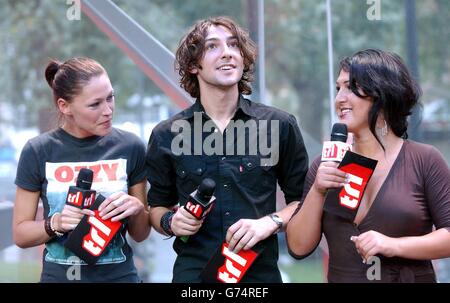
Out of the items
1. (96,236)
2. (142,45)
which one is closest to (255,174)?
(96,236)

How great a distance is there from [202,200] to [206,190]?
48 millimetres

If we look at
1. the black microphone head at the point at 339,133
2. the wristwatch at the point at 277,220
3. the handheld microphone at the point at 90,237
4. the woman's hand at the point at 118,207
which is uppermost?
the black microphone head at the point at 339,133

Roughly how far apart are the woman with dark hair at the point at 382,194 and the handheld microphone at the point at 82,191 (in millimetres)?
657

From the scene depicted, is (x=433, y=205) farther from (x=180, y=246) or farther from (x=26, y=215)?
(x=26, y=215)

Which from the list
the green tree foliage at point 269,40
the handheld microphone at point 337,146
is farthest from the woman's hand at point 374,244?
the green tree foliage at point 269,40

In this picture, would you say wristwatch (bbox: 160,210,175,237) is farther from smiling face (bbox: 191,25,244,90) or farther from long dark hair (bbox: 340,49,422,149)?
long dark hair (bbox: 340,49,422,149)

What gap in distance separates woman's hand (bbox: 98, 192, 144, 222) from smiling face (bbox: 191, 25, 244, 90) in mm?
459

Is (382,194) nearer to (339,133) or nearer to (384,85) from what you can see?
(339,133)

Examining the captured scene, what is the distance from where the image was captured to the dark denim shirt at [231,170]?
2322mm

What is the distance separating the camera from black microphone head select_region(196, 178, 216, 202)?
2.11 metres

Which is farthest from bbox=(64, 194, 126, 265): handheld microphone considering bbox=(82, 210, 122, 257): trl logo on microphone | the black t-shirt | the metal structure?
the metal structure

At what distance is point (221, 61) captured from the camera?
7.81 feet

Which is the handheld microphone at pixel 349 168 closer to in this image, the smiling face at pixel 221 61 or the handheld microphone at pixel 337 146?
the handheld microphone at pixel 337 146
